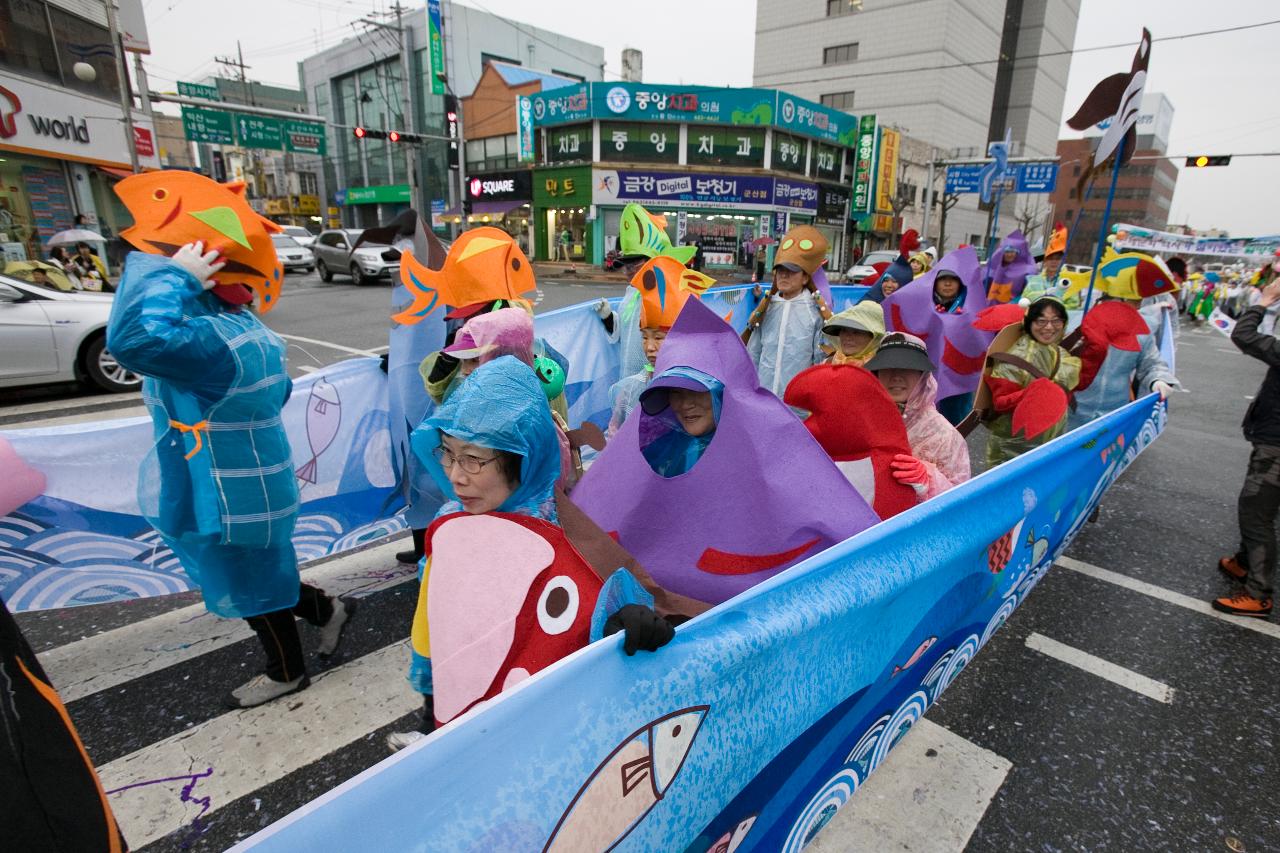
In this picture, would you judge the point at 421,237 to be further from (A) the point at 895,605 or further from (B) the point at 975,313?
(B) the point at 975,313

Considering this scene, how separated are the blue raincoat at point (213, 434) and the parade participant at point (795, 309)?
336 cm

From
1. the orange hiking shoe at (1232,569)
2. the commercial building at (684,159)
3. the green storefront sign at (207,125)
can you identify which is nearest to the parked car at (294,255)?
the green storefront sign at (207,125)

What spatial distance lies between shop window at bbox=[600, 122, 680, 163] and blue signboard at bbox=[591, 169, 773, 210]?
83 cm

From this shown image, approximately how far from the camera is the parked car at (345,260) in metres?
19.7

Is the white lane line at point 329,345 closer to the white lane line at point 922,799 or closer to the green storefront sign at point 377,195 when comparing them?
the white lane line at point 922,799

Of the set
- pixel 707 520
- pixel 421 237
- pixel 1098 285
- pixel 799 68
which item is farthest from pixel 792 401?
pixel 799 68

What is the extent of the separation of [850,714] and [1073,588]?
3135mm

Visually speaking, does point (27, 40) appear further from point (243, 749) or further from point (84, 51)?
point (243, 749)

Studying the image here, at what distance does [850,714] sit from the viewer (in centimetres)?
166

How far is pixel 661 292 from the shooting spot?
12.1 feet

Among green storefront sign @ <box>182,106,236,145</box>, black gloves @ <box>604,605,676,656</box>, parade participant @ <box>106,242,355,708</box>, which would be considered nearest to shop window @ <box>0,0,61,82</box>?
green storefront sign @ <box>182,106,236,145</box>

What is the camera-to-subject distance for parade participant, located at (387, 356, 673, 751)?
135 cm

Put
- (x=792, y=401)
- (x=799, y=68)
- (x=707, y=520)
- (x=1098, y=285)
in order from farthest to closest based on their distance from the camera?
(x=799, y=68) < (x=1098, y=285) < (x=792, y=401) < (x=707, y=520)

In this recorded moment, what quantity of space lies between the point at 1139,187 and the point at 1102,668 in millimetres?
101612
